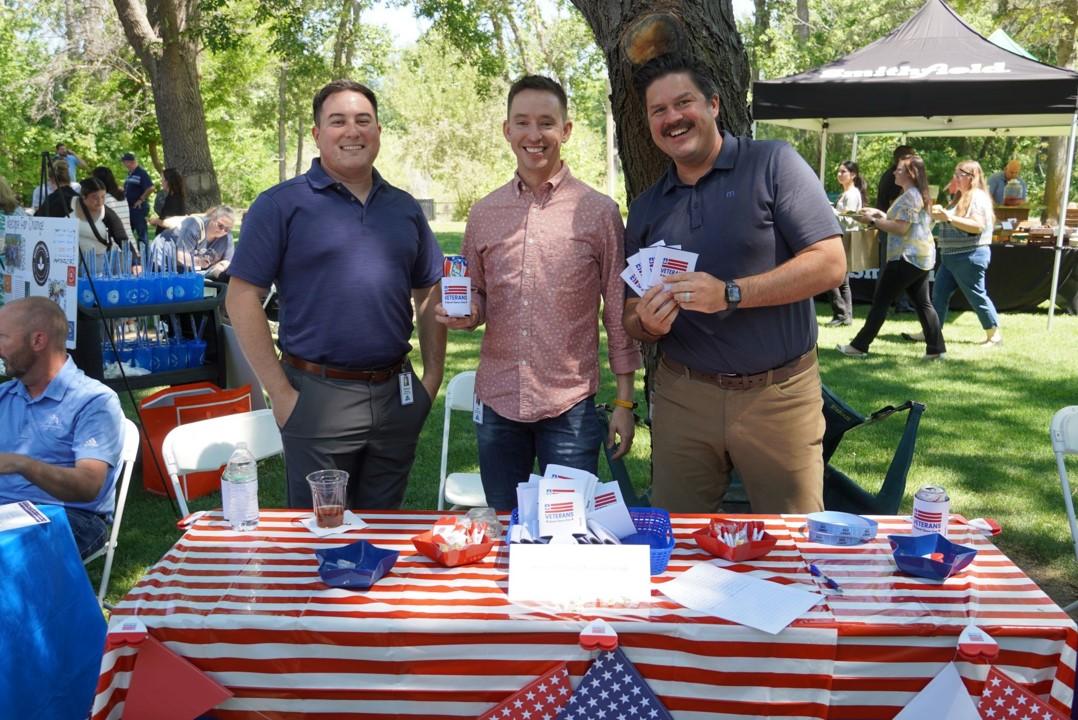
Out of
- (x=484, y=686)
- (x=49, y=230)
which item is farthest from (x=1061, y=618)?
(x=49, y=230)

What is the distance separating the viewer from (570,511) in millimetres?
2158

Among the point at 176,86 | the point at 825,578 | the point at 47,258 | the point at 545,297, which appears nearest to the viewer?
the point at 825,578

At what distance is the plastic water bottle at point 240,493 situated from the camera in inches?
95.3

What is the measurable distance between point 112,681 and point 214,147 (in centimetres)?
3104

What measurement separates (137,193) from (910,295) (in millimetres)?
11944

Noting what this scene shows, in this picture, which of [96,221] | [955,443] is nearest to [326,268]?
[955,443]

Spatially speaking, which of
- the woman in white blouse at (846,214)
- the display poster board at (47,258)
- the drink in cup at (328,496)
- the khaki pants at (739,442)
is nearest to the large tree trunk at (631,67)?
the khaki pants at (739,442)

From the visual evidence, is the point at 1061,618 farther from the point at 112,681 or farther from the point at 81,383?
the point at 81,383

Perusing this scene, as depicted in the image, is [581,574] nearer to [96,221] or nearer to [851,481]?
[851,481]

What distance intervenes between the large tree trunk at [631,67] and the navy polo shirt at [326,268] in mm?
1356

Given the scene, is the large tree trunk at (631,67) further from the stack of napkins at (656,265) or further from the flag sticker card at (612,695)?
the flag sticker card at (612,695)

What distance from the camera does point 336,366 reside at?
279cm

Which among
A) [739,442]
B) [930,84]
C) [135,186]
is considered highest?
[930,84]

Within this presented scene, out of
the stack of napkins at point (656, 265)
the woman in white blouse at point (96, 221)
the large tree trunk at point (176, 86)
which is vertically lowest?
the stack of napkins at point (656, 265)
